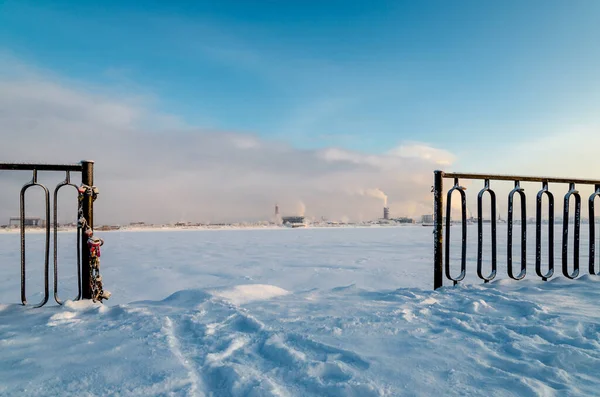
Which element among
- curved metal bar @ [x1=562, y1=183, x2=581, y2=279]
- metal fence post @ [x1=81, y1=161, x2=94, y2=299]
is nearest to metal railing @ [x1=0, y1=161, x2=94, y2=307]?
metal fence post @ [x1=81, y1=161, x2=94, y2=299]

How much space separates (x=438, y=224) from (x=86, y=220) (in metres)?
3.55

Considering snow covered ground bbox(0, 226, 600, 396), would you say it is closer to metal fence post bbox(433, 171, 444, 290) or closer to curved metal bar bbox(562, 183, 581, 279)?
metal fence post bbox(433, 171, 444, 290)

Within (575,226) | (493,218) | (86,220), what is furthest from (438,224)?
(86,220)

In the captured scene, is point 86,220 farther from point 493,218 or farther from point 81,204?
point 493,218

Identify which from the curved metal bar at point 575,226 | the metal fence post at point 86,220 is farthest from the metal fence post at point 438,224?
the metal fence post at point 86,220

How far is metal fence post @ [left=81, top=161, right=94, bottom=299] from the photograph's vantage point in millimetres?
3006

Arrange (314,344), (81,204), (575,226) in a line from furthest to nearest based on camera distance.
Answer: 1. (575,226)
2. (81,204)
3. (314,344)

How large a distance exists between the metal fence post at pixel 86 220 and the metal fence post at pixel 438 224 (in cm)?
343

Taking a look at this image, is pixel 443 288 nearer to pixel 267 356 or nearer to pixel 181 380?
A: pixel 267 356

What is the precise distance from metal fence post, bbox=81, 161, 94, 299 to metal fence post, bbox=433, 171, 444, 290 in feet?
11.2

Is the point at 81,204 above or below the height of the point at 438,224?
above

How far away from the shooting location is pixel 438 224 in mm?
3656

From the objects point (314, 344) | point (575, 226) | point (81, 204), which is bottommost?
point (314, 344)

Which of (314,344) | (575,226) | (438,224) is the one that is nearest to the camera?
(314,344)
